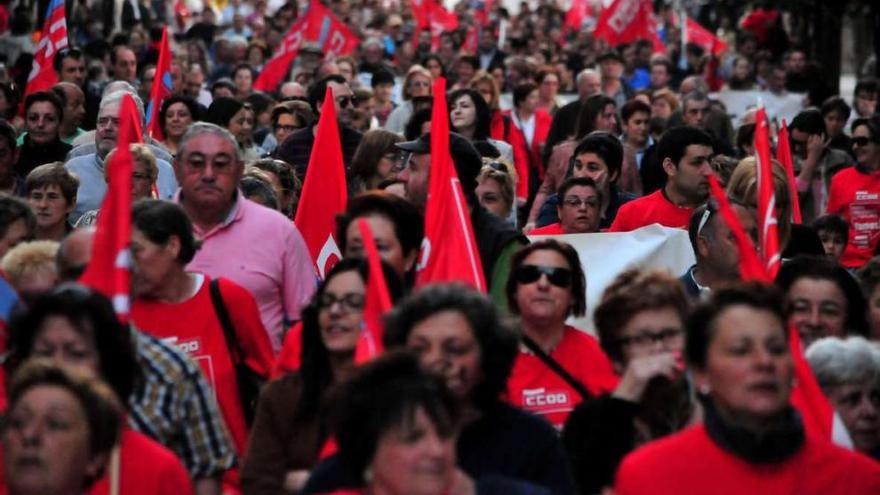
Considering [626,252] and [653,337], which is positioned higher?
[626,252]

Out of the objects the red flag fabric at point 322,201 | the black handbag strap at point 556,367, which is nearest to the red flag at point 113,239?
the black handbag strap at point 556,367

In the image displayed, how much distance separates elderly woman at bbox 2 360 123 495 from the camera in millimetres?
5402

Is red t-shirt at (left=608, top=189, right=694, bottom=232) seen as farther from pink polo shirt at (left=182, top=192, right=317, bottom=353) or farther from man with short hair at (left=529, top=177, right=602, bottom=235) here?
pink polo shirt at (left=182, top=192, right=317, bottom=353)

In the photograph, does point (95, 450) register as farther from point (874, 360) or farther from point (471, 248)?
point (471, 248)

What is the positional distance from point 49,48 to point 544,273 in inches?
389

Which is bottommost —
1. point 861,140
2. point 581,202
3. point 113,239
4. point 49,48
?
point 113,239

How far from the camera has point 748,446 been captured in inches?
220

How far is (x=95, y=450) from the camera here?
5.49m

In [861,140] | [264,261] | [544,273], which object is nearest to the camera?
[544,273]

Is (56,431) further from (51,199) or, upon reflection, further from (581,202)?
(581,202)

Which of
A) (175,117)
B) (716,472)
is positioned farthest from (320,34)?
(716,472)

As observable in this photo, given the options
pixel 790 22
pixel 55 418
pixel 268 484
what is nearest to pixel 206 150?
pixel 268 484

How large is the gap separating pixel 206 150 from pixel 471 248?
4.23 ft

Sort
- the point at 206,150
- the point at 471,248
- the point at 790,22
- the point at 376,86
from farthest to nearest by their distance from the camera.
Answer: the point at 790,22 → the point at 376,86 → the point at 206,150 → the point at 471,248
